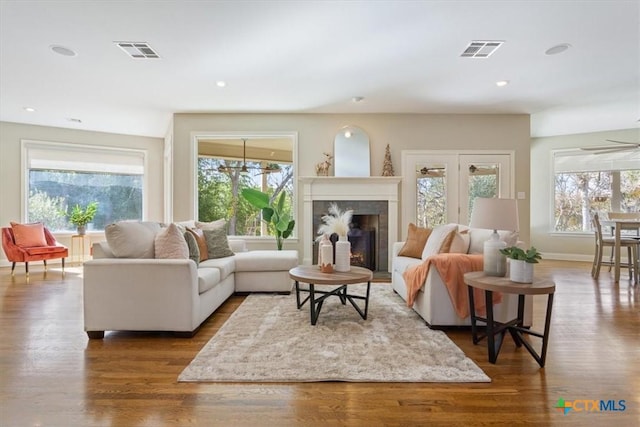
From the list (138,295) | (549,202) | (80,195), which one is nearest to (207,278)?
(138,295)

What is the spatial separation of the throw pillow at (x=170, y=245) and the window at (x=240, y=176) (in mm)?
2846

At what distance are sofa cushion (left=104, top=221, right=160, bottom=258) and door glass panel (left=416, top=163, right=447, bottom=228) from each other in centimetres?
425

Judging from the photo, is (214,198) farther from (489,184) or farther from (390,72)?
(489,184)

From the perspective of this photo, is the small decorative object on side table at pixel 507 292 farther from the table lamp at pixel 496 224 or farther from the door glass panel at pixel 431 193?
the door glass panel at pixel 431 193

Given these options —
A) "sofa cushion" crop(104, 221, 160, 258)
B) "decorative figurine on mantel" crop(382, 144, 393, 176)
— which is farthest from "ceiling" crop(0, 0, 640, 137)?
"sofa cushion" crop(104, 221, 160, 258)

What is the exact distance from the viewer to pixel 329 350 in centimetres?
242

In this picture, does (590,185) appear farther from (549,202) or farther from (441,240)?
(441,240)

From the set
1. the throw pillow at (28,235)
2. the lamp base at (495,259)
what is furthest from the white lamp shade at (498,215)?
the throw pillow at (28,235)

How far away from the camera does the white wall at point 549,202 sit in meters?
6.98

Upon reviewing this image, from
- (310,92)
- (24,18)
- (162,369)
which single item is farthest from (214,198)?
(162,369)

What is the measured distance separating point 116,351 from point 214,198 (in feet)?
12.1

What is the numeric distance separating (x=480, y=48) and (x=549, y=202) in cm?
534

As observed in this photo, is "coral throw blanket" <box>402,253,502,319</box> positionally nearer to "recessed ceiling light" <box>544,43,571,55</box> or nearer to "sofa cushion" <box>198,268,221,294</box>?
"sofa cushion" <box>198,268,221,294</box>

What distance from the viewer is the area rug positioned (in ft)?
6.76
